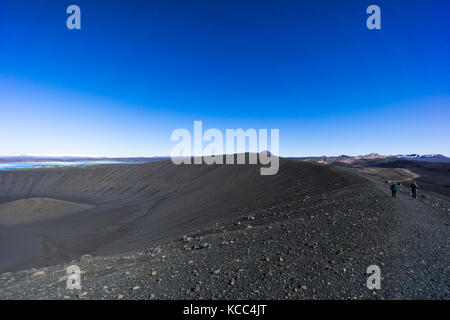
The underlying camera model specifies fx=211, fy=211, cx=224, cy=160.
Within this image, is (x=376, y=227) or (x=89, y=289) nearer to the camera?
(x=89, y=289)

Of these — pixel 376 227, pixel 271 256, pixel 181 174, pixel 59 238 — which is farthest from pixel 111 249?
pixel 181 174

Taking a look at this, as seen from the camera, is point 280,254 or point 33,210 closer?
point 280,254

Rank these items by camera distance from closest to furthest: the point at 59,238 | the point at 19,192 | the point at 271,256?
the point at 271,256 < the point at 59,238 < the point at 19,192

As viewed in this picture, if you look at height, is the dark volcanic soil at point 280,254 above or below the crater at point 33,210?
above

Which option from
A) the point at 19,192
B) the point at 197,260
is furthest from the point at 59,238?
the point at 19,192

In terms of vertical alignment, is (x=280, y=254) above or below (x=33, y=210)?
above

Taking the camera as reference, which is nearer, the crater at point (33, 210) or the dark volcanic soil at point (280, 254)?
the dark volcanic soil at point (280, 254)

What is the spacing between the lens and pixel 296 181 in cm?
1711

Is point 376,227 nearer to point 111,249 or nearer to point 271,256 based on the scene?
point 271,256

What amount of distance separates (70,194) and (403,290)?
50677mm

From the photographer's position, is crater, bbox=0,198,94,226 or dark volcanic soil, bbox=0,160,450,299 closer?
dark volcanic soil, bbox=0,160,450,299

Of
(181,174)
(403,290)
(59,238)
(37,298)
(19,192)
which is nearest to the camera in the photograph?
(403,290)

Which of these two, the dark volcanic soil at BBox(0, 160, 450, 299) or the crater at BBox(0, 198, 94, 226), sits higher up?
the dark volcanic soil at BBox(0, 160, 450, 299)

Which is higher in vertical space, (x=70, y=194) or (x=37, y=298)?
(x=37, y=298)
